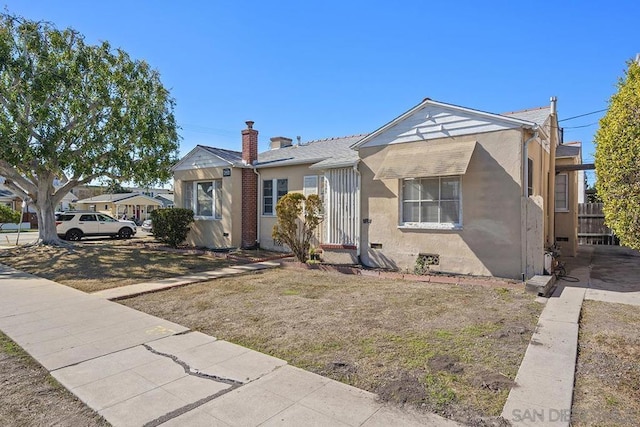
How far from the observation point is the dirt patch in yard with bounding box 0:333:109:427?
10.7ft

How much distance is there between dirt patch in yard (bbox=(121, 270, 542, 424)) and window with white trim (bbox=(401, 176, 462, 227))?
1.80 metres

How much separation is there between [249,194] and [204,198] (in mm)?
2471

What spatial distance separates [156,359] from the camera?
4535mm

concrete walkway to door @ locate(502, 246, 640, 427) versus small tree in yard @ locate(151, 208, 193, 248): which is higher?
small tree in yard @ locate(151, 208, 193, 248)

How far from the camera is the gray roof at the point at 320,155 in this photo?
1166cm

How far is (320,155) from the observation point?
533 inches

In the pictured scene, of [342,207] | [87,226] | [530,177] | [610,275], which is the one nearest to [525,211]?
[530,177]


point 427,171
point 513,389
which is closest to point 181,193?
point 427,171

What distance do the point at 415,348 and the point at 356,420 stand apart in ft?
5.88

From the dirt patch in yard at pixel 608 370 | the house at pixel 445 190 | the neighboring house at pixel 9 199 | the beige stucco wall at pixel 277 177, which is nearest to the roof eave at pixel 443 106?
the house at pixel 445 190

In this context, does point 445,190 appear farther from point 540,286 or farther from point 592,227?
point 592,227

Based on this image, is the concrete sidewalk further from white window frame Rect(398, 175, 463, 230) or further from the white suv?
the white suv

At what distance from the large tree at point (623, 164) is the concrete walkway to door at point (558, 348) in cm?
152

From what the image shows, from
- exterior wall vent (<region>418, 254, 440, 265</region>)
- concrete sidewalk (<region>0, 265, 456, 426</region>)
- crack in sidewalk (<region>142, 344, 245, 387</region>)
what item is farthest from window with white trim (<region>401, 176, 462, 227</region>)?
crack in sidewalk (<region>142, 344, 245, 387</region>)
